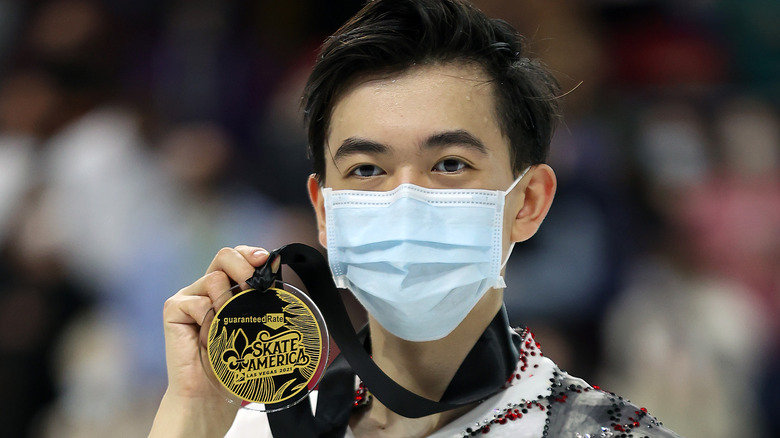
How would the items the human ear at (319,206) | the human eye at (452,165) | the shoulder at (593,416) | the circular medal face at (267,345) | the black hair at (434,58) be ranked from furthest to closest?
the human ear at (319,206), the black hair at (434,58), the human eye at (452,165), the shoulder at (593,416), the circular medal face at (267,345)

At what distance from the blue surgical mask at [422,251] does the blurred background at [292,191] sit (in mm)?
1971

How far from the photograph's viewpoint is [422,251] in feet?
8.79

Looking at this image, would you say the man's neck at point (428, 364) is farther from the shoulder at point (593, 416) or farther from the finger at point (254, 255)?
the finger at point (254, 255)

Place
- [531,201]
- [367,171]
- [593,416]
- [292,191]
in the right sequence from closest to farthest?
[593,416], [367,171], [531,201], [292,191]

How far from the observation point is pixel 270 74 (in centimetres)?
557

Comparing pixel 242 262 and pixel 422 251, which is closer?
pixel 242 262

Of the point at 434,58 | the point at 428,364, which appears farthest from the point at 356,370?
the point at 434,58

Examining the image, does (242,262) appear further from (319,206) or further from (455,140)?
(455,140)

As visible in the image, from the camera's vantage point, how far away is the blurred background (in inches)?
186

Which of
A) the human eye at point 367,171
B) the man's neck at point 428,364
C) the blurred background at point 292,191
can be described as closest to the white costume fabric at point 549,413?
the man's neck at point 428,364

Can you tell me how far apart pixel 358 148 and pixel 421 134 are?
19 centimetres

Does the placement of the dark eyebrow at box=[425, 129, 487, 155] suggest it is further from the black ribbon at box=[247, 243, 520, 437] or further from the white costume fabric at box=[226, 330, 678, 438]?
the white costume fabric at box=[226, 330, 678, 438]

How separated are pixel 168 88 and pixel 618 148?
2.54m

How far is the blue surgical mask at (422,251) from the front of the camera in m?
2.65
